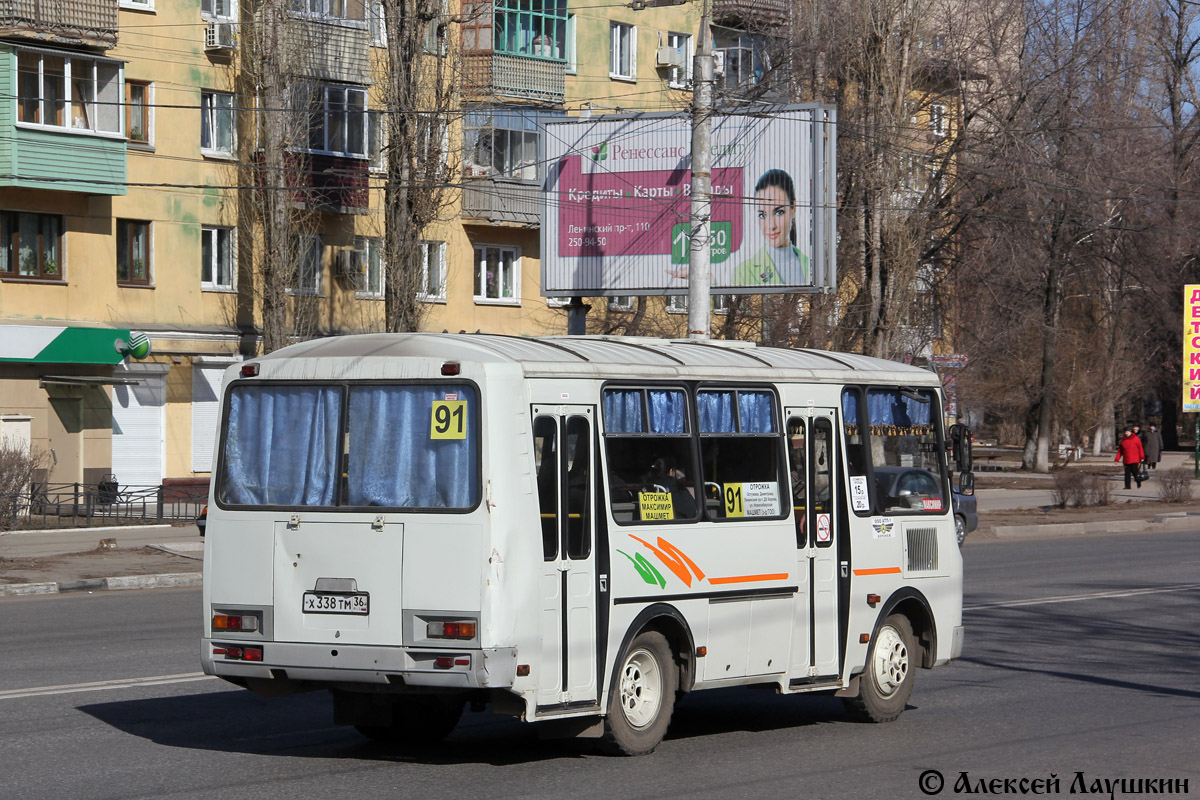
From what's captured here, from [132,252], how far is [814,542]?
26133 mm

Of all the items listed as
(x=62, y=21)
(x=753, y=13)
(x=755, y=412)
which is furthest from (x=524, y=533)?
(x=753, y=13)

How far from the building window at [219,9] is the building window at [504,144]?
6.38m

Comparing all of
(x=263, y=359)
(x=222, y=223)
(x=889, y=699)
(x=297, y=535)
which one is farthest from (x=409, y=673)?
(x=222, y=223)

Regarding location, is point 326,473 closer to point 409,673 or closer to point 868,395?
point 409,673

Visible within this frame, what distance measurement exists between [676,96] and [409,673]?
37662 mm

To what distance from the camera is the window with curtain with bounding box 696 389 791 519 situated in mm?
9078

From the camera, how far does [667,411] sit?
29.1ft

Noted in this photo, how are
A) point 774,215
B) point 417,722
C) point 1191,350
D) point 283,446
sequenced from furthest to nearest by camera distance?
point 1191,350 → point 774,215 → point 417,722 → point 283,446

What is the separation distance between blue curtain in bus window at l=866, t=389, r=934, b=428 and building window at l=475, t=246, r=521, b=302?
2963 cm

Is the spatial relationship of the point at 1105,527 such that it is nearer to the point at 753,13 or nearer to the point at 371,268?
the point at 753,13

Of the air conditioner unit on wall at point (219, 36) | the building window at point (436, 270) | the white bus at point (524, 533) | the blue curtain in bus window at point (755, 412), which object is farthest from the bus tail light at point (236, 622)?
the building window at point (436, 270)

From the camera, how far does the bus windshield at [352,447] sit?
7.93 meters

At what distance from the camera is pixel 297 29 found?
34.2 meters

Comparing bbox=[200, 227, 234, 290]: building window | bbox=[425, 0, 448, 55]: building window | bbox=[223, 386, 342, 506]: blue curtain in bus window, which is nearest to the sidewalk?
bbox=[200, 227, 234, 290]: building window
